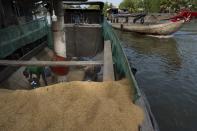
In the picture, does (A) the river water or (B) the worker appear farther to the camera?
(A) the river water

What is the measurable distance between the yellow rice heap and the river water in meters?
5.16

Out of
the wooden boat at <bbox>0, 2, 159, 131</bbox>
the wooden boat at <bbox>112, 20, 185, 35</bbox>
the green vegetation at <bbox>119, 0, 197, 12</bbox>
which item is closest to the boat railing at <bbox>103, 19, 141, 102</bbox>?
the wooden boat at <bbox>0, 2, 159, 131</bbox>

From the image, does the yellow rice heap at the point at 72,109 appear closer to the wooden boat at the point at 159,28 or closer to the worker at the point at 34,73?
the worker at the point at 34,73

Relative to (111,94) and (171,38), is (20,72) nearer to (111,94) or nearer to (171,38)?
(111,94)

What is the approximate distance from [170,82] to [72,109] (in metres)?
10.7

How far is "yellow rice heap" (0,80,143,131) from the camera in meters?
4.14

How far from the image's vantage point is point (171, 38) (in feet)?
102

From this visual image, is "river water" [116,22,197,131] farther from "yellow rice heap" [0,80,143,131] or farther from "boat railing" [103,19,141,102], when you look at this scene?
"yellow rice heap" [0,80,143,131]

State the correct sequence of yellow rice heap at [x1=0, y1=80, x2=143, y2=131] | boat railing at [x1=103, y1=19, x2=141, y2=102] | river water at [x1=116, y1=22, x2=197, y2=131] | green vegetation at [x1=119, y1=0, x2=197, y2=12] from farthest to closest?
green vegetation at [x1=119, y1=0, x2=197, y2=12]
river water at [x1=116, y1=22, x2=197, y2=131]
boat railing at [x1=103, y1=19, x2=141, y2=102]
yellow rice heap at [x1=0, y1=80, x2=143, y2=131]

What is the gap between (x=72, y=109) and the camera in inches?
181

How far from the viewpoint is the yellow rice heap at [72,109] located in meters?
4.14

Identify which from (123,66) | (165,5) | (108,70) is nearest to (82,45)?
(108,70)

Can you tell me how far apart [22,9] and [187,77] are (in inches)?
503

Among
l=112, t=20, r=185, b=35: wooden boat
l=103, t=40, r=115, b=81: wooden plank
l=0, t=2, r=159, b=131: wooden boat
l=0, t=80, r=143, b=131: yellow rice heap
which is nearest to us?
l=0, t=80, r=143, b=131: yellow rice heap
